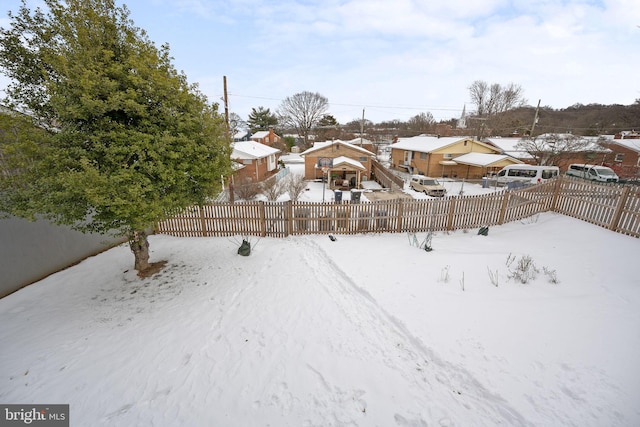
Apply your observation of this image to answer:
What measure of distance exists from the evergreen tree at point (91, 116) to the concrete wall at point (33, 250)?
1.86 metres

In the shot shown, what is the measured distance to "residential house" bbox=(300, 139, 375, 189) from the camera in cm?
2269

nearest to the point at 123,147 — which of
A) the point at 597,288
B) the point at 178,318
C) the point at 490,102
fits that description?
the point at 178,318

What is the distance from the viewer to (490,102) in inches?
2009

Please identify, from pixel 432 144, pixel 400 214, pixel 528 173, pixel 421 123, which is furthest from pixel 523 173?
pixel 421 123

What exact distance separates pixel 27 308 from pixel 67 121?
4463mm

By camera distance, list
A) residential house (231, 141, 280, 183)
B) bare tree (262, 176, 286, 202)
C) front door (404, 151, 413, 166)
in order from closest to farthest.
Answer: bare tree (262, 176, 286, 202), residential house (231, 141, 280, 183), front door (404, 151, 413, 166)

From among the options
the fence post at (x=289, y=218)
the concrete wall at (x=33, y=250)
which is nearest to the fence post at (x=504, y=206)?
the fence post at (x=289, y=218)

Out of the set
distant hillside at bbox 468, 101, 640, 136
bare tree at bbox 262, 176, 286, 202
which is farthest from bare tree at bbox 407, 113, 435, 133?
bare tree at bbox 262, 176, 286, 202

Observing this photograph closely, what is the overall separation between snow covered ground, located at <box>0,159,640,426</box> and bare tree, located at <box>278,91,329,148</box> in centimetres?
5097

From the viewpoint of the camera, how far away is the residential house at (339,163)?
22688 millimetres

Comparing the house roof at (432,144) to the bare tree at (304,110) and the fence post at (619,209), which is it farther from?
the bare tree at (304,110)

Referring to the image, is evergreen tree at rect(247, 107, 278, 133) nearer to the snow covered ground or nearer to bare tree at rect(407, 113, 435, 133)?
bare tree at rect(407, 113, 435, 133)

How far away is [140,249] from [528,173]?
26.7m

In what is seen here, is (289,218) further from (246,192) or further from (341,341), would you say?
(246,192)
